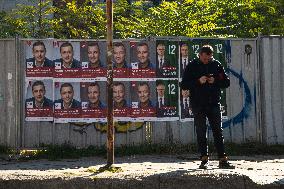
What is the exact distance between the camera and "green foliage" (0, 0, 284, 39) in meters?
13.2

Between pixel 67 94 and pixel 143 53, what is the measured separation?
167cm

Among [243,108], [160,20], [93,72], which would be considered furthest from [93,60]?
[160,20]

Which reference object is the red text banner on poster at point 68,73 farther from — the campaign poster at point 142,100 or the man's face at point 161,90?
the man's face at point 161,90

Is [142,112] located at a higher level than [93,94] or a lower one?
lower

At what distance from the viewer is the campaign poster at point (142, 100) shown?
8781 millimetres

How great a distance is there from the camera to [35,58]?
8.75 meters

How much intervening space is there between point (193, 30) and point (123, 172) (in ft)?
23.6

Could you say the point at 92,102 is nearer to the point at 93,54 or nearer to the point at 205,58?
the point at 93,54

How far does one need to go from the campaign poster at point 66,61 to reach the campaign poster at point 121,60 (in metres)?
0.69

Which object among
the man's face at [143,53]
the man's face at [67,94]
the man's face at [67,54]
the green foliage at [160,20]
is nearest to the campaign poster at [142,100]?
the man's face at [143,53]

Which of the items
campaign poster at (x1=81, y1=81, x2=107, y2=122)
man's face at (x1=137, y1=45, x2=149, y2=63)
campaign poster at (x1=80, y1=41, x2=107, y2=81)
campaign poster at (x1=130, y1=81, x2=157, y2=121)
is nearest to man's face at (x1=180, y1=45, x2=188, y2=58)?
man's face at (x1=137, y1=45, x2=149, y2=63)

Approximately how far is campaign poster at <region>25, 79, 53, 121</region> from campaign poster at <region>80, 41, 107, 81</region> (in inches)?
29.0

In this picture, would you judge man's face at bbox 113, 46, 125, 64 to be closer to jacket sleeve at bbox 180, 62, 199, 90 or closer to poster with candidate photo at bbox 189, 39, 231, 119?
poster with candidate photo at bbox 189, 39, 231, 119

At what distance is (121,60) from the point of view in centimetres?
880
